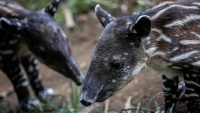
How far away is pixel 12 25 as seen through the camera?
539cm

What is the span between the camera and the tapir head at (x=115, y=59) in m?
3.43

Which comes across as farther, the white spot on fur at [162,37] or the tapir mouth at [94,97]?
the white spot on fur at [162,37]

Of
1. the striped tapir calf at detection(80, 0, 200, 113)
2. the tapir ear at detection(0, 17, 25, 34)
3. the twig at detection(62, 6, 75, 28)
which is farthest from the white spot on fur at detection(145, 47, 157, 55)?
the twig at detection(62, 6, 75, 28)

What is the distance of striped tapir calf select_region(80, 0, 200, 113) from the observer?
3457 millimetres

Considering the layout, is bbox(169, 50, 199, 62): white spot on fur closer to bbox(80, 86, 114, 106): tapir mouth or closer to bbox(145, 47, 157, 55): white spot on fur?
bbox(145, 47, 157, 55): white spot on fur

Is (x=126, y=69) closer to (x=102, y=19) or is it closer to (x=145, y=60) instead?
(x=145, y=60)

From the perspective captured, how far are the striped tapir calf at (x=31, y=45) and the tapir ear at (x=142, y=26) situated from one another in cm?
178

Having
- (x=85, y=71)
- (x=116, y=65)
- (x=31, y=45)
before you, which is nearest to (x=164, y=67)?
(x=116, y=65)

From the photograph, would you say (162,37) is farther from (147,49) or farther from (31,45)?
(31,45)

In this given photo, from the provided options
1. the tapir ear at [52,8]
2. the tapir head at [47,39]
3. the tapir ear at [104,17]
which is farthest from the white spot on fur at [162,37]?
the tapir ear at [52,8]

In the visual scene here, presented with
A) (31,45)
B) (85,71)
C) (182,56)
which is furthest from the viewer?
(85,71)

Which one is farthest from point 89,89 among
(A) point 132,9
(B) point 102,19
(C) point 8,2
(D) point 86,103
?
(A) point 132,9

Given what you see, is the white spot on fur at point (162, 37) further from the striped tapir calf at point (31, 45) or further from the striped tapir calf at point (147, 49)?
the striped tapir calf at point (31, 45)

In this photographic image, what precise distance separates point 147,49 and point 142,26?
0.26 meters
